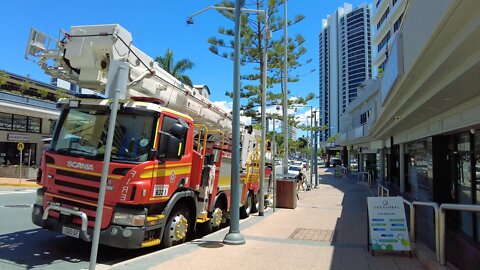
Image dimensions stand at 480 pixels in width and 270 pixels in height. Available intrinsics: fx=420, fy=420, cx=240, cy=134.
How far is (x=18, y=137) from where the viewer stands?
3222 centimetres

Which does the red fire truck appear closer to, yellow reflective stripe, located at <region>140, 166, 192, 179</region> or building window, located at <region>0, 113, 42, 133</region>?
yellow reflective stripe, located at <region>140, 166, 192, 179</region>

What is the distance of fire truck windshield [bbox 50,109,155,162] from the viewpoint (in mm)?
7621

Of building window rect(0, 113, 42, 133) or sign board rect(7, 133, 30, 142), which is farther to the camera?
sign board rect(7, 133, 30, 142)

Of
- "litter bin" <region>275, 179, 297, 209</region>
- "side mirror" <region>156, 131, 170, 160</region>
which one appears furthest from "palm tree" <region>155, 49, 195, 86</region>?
"side mirror" <region>156, 131, 170, 160</region>

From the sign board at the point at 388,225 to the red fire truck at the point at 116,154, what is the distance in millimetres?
3739

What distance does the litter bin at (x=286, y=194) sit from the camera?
17047 mm

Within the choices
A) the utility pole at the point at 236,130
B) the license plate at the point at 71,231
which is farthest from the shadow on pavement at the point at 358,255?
the license plate at the point at 71,231

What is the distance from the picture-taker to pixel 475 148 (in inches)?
410

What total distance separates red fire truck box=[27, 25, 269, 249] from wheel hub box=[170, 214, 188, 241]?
0.02 metres

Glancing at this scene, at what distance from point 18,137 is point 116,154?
28.7 metres

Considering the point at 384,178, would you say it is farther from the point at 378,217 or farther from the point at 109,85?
the point at 109,85

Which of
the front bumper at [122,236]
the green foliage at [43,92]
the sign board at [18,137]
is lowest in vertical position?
the front bumper at [122,236]

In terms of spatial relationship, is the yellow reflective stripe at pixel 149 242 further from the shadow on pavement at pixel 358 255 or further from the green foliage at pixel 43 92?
the green foliage at pixel 43 92

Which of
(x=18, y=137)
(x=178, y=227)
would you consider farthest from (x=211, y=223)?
(x=18, y=137)
